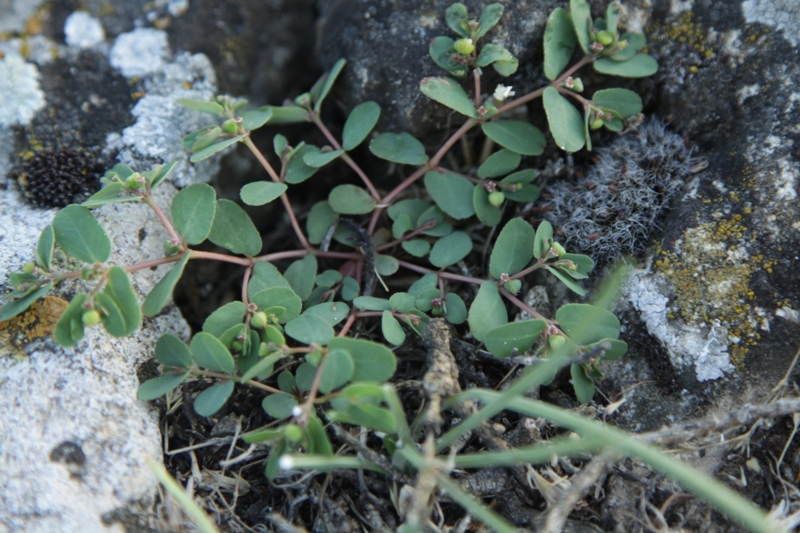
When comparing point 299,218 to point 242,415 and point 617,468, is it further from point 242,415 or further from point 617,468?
point 617,468

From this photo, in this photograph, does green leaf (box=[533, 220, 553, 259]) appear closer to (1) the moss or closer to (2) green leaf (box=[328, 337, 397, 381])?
(1) the moss

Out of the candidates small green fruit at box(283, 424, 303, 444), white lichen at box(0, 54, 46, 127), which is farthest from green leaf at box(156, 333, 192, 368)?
white lichen at box(0, 54, 46, 127)

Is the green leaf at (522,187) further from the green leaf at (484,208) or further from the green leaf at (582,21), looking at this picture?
the green leaf at (582,21)

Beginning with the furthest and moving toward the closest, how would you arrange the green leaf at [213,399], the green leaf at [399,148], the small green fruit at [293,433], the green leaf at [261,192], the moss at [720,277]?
the green leaf at [399,148] → the green leaf at [261,192] → the moss at [720,277] → the green leaf at [213,399] → the small green fruit at [293,433]

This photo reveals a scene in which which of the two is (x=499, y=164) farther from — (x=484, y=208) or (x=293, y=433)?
(x=293, y=433)

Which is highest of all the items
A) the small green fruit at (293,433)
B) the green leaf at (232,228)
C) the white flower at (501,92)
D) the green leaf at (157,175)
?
the white flower at (501,92)

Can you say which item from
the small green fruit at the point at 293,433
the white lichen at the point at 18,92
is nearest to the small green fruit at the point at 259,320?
the small green fruit at the point at 293,433

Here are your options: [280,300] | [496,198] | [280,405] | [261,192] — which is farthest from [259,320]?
[496,198]
